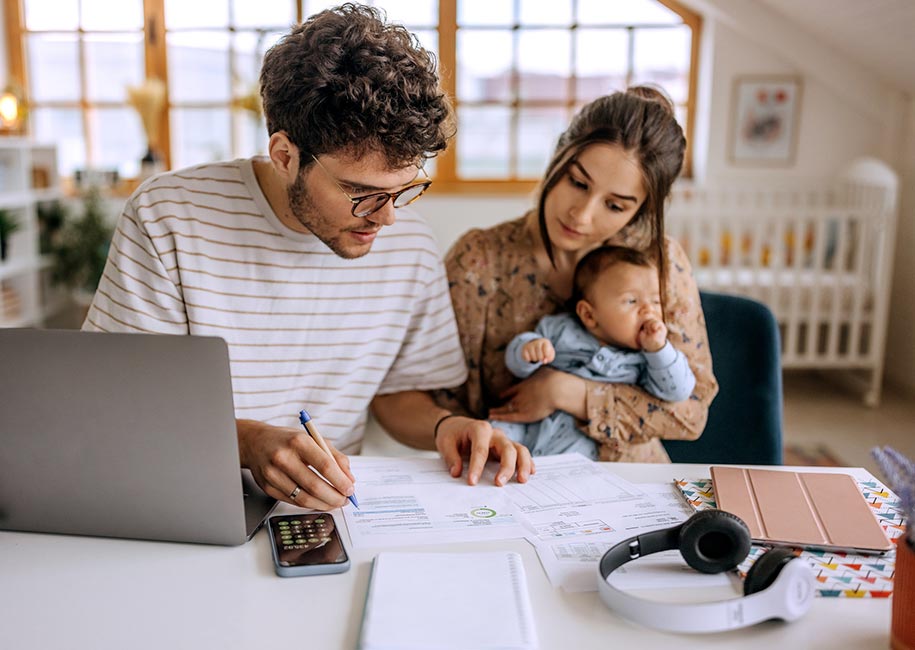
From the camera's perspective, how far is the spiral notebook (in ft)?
2.57

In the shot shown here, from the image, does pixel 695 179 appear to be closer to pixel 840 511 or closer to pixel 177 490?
pixel 840 511

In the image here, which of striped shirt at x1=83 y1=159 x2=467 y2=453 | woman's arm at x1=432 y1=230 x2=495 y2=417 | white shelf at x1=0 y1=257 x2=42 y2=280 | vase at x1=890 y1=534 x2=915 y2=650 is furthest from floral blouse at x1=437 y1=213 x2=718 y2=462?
white shelf at x1=0 y1=257 x2=42 y2=280

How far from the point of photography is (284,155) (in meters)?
1.34

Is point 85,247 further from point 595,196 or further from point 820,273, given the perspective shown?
point 820,273

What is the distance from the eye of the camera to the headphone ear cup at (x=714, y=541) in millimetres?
906

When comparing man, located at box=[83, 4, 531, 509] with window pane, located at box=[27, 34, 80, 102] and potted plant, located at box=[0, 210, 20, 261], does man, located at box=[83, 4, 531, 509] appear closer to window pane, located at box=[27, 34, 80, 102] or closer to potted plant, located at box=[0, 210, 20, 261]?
potted plant, located at box=[0, 210, 20, 261]

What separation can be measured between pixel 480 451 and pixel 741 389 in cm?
71

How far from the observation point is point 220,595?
88 cm

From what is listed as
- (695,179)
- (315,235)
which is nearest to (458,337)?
(315,235)

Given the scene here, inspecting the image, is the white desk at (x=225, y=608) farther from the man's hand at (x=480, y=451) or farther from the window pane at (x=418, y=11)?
the window pane at (x=418, y=11)

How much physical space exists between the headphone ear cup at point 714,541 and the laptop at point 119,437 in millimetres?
505

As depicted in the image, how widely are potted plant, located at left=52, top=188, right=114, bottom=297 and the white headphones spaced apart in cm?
406

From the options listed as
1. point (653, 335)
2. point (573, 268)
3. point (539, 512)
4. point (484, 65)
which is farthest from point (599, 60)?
point (539, 512)

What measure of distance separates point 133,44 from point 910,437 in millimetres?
4592
